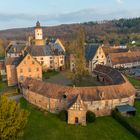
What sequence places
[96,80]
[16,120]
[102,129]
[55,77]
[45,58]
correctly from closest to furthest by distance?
[16,120] → [102,129] → [96,80] → [55,77] → [45,58]

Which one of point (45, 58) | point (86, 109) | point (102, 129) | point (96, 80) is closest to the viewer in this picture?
point (102, 129)

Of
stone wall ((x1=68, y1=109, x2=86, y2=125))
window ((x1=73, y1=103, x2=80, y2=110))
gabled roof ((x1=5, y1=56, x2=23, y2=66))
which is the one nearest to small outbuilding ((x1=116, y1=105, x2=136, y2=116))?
stone wall ((x1=68, y1=109, x2=86, y2=125))

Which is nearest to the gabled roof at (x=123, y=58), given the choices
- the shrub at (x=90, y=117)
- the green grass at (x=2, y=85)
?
the green grass at (x=2, y=85)

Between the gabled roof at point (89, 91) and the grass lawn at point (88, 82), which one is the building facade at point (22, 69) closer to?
the grass lawn at point (88, 82)

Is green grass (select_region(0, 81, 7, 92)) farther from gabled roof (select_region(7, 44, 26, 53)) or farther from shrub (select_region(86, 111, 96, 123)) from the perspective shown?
shrub (select_region(86, 111, 96, 123))

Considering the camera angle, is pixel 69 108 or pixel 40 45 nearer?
pixel 69 108

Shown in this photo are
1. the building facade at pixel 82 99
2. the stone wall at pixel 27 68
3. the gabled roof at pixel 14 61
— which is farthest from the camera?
the gabled roof at pixel 14 61

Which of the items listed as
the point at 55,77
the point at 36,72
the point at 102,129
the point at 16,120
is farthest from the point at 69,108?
the point at 55,77

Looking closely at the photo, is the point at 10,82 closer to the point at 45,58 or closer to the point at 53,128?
the point at 45,58
